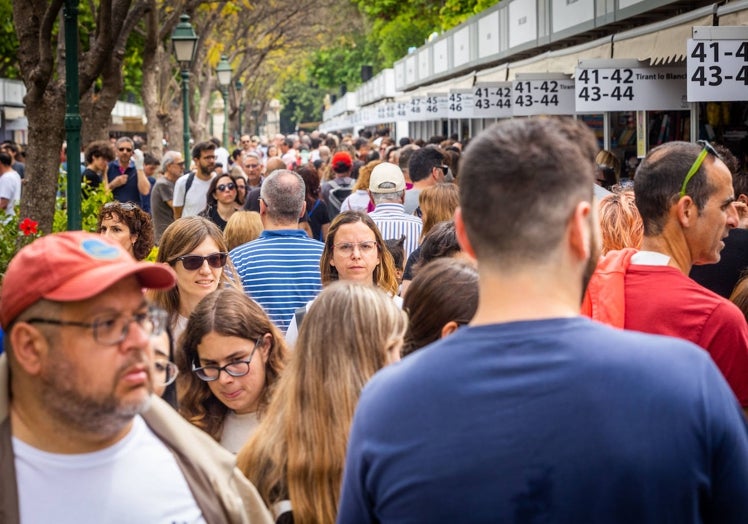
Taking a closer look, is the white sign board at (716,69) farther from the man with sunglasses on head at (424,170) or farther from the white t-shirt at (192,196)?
the white t-shirt at (192,196)

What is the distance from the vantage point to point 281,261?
7082mm

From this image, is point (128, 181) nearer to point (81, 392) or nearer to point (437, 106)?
point (437, 106)

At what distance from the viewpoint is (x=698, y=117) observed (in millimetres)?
12094

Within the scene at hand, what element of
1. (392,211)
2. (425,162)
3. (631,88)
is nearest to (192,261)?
(392,211)

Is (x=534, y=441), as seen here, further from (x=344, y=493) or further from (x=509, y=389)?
(x=344, y=493)

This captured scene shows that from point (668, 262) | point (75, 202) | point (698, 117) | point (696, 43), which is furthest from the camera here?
point (698, 117)

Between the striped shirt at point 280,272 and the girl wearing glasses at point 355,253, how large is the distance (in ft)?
0.56

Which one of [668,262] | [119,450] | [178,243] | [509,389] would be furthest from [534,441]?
[178,243]

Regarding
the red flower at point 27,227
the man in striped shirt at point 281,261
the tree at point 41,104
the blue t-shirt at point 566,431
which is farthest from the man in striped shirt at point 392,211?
the blue t-shirt at point 566,431

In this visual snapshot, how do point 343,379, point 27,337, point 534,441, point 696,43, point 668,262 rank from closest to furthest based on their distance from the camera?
point 534,441, point 27,337, point 343,379, point 668,262, point 696,43

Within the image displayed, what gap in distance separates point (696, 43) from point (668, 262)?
5.26 m

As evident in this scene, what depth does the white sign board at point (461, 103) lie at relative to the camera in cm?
1950

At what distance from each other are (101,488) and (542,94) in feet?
45.4

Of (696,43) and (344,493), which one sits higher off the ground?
(696,43)
